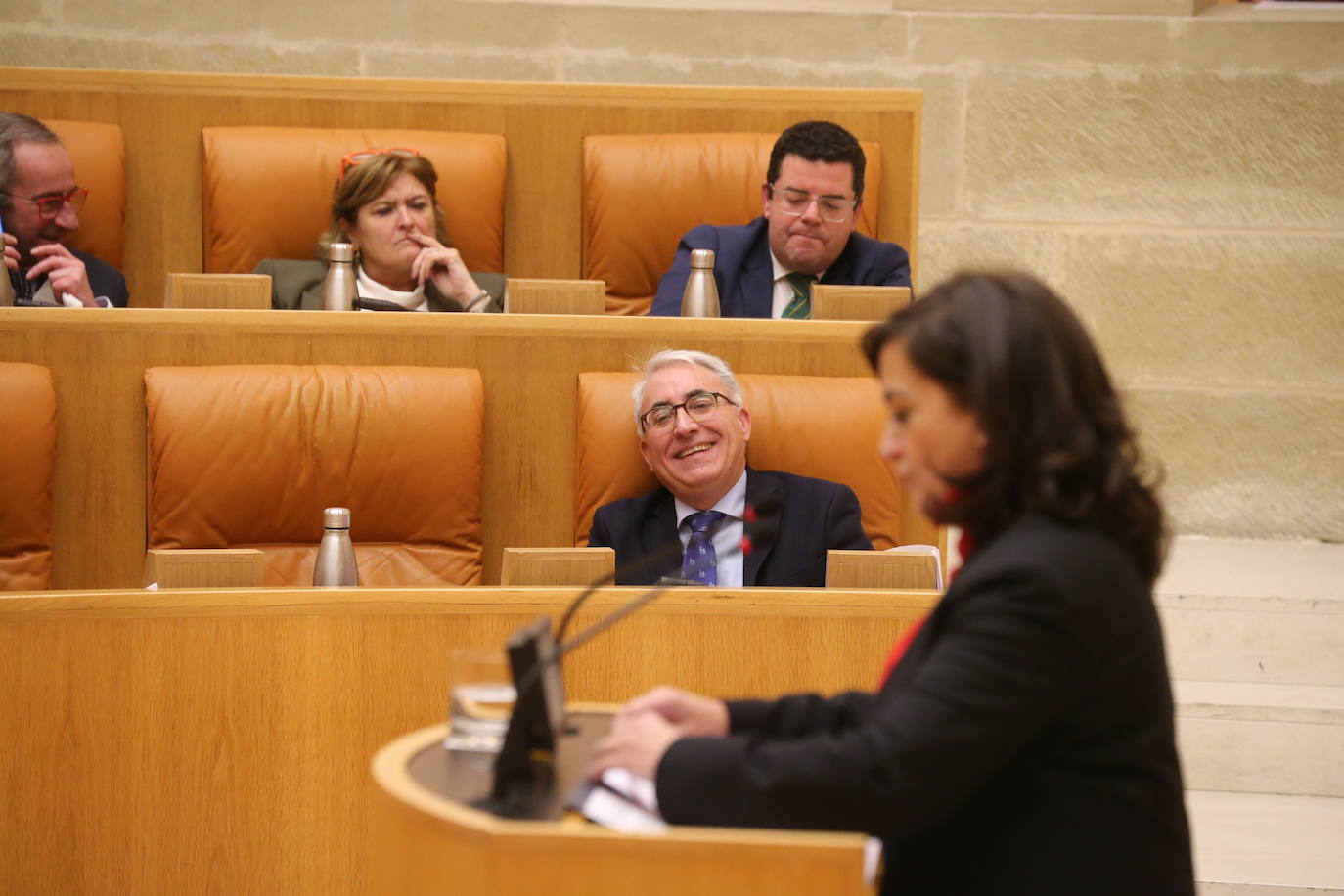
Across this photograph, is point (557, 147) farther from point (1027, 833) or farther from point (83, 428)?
point (1027, 833)

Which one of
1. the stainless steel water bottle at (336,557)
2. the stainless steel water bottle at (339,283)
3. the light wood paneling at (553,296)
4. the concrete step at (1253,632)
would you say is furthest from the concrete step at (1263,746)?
the stainless steel water bottle at (339,283)

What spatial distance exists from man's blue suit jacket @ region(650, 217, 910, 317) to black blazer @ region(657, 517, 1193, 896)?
1.72 m

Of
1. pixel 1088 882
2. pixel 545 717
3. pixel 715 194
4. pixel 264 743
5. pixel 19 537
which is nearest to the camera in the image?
pixel 1088 882

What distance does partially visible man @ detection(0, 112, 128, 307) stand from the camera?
2.46 metres

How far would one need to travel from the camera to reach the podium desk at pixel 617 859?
3.02 ft

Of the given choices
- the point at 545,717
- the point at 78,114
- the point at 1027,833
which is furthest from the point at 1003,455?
the point at 78,114

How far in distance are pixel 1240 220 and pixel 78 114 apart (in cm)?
249

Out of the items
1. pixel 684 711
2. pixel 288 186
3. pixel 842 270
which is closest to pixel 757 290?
pixel 842 270

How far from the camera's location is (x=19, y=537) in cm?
204

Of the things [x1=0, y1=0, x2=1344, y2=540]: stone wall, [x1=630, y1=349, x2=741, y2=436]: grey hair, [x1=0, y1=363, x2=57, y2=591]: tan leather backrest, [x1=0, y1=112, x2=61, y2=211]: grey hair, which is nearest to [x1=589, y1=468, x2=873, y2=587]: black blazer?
[x1=630, y1=349, x2=741, y2=436]: grey hair

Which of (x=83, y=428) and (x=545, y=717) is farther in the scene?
(x=83, y=428)

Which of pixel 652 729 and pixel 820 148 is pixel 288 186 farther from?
pixel 652 729

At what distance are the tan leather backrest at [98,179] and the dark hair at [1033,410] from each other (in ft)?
7.38

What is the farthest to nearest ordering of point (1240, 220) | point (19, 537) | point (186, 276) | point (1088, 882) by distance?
1. point (1240, 220)
2. point (186, 276)
3. point (19, 537)
4. point (1088, 882)
